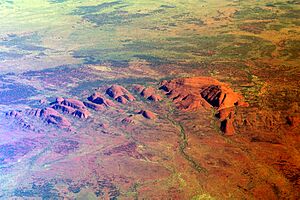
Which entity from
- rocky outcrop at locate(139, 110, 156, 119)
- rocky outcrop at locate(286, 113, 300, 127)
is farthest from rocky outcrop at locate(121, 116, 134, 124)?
rocky outcrop at locate(286, 113, 300, 127)

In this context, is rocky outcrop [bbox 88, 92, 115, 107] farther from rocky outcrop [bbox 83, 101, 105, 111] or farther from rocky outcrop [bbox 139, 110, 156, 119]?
rocky outcrop [bbox 139, 110, 156, 119]

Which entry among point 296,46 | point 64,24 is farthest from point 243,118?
point 64,24

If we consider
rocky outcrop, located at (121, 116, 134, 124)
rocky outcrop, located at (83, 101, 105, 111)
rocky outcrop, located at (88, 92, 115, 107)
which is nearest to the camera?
rocky outcrop, located at (121, 116, 134, 124)

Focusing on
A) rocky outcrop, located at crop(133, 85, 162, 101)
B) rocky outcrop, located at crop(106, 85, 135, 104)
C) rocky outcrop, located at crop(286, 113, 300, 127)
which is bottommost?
rocky outcrop, located at crop(133, 85, 162, 101)

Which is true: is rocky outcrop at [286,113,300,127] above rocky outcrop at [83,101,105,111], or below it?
above

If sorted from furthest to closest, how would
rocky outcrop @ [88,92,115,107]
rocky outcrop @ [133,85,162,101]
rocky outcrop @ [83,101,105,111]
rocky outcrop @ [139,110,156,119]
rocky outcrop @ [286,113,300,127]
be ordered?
rocky outcrop @ [133,85,162,101] < rocky outcrop @ [88,92,115,107] < rocky outcrop @ [83,101,105,111] < rocky outcrop @ [139,110,156,119] < rocky outcrop @ [286,113,300,127]

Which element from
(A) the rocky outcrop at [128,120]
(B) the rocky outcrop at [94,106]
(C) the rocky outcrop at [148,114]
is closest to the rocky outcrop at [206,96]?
(C) the rocky outcrop at [148,114]
